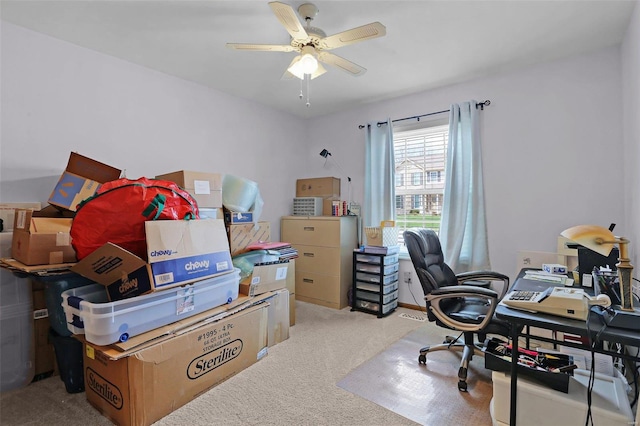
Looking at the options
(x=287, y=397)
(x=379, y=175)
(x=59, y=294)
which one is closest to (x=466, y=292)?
(x=287, y=397)

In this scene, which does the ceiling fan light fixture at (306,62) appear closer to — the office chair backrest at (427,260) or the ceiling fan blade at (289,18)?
the ceiling fan blade at (289,18)

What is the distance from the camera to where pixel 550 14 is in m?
2.08

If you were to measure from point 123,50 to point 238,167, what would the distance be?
4.93 ft

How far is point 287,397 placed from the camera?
75.0 inches

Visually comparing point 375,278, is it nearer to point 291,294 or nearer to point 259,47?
point 291,294

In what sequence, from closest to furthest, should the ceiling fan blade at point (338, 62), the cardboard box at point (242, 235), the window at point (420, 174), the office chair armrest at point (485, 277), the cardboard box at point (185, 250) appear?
the cardboard box at point (185, 250) < the ceiling fan blade at point (338, 62) < the office chair armrest at point (485, 277) < the cardboard box at point (242, 235) < the window at point (420, 174)

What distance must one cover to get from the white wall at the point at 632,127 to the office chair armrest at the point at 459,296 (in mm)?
1015

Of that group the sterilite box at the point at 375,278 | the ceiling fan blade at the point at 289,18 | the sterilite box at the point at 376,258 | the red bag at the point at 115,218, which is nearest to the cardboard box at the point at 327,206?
the sterilite box at the point at 376,258

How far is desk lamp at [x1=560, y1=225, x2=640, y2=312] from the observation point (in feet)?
4.23

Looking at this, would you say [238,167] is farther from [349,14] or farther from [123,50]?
[349,14]

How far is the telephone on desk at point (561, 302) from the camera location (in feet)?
4.16

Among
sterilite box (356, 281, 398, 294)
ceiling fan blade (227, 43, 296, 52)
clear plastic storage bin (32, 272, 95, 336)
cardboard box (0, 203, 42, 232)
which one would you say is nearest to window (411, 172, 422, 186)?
sterilite box (356, 281, 398, 294)

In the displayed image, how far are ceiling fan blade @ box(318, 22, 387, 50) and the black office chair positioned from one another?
53.9 inches

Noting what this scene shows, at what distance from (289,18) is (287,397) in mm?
2247
